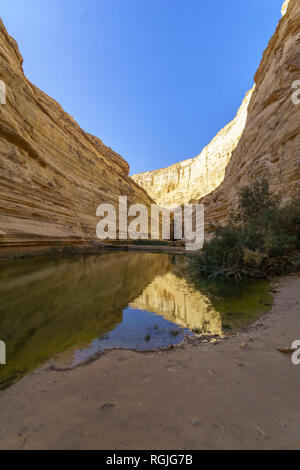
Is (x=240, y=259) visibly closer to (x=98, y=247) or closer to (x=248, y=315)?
(x=248, y=315)

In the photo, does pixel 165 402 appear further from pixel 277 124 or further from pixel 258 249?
pixel 277 124

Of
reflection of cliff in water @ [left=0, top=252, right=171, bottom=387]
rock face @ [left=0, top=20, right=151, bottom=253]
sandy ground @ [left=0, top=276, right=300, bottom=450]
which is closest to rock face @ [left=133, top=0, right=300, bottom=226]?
reflection of cliff in water @ [left=0, top=252, right=171, bottom=387]

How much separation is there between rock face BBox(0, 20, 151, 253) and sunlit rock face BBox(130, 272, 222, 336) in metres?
8.10

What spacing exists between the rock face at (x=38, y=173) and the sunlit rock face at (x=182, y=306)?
8.10 m

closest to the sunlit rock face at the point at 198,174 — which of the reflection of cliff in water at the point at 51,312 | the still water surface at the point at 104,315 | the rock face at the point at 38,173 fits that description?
the rock face at the point at 38,173

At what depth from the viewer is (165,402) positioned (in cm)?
119

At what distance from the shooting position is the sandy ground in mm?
888

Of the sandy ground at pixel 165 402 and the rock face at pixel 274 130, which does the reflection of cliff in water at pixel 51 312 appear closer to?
the sandy ground at pixel 165 402

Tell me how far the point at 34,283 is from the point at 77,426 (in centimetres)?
516

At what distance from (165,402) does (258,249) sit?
A: 5.44m

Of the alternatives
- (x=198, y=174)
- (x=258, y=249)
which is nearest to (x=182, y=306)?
(x=258, y=249)

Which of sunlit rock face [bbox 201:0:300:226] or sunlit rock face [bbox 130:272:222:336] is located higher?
sunlit rock face [bbox 201:0:300:226]

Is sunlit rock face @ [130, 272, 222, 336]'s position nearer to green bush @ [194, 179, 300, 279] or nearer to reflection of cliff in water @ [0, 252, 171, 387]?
reflection of cliff in water @ [0, 252, 171, 387]
